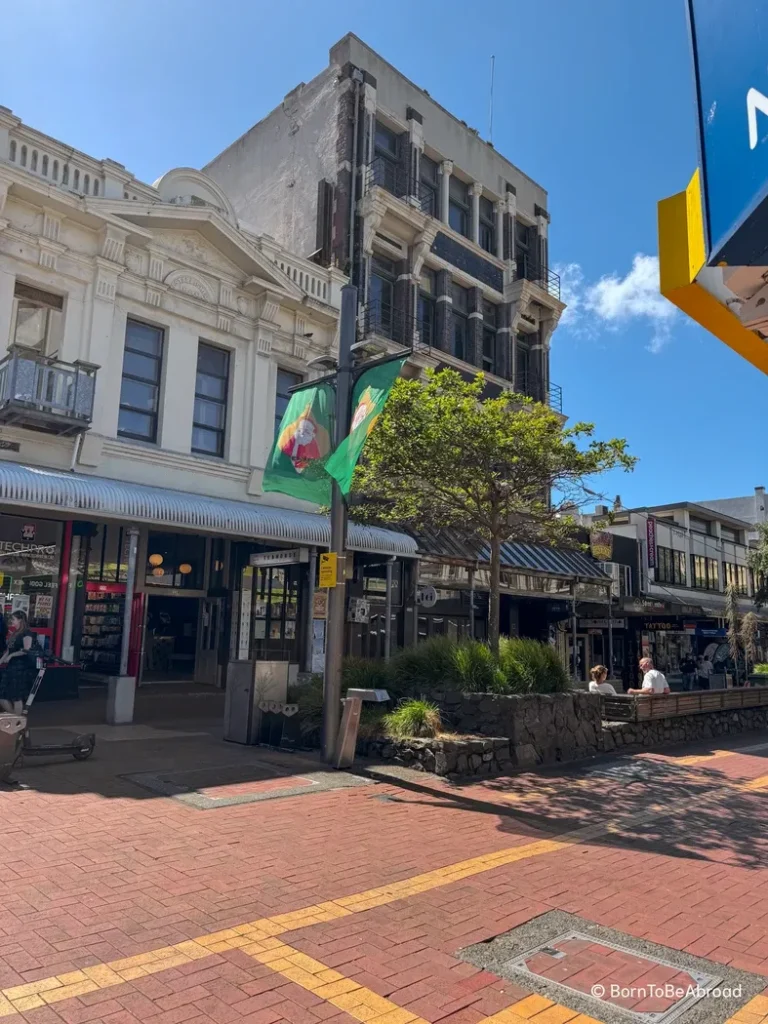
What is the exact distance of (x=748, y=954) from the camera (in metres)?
4.48

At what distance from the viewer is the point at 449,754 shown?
30.7 feet

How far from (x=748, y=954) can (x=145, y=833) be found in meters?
4.54

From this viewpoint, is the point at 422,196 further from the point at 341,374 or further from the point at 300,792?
the point at 300,792

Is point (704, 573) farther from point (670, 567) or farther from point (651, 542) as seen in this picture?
point (651, 542)

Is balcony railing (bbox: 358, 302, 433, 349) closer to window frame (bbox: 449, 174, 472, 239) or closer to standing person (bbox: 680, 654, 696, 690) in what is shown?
window frame (bbox: 449, 174, 472, 239)

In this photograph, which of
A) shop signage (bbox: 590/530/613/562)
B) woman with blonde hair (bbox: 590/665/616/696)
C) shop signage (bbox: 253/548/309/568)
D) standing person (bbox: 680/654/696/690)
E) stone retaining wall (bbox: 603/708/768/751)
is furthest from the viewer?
shop signage (bbox: 590/530/613/562)

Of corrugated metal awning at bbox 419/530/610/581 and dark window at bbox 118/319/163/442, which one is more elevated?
dark window at bbox 118/319/163/442

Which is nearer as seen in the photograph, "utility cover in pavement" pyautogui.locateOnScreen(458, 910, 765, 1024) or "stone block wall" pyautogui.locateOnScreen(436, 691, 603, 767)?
"utility cover in pavement" pyautogui.locateOnScreen(458, 910, 765, 1024)

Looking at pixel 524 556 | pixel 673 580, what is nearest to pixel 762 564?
pixel 673 580

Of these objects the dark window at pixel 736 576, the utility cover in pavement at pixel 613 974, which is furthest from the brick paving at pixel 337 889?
the dark window at pixel 736 576

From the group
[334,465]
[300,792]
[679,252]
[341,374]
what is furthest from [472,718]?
[679,252]

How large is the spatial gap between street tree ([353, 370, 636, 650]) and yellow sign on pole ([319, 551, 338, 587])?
8.63 feet

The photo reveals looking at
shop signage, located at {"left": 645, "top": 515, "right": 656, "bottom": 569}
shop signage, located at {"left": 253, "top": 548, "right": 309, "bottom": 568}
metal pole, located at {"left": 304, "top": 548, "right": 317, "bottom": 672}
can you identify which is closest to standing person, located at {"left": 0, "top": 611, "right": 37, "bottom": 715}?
shop signage, located at {"left": 253, "top": 548, "right": 309, "bottom": 568}

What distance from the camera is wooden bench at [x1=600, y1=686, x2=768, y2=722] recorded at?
42.2 ft
